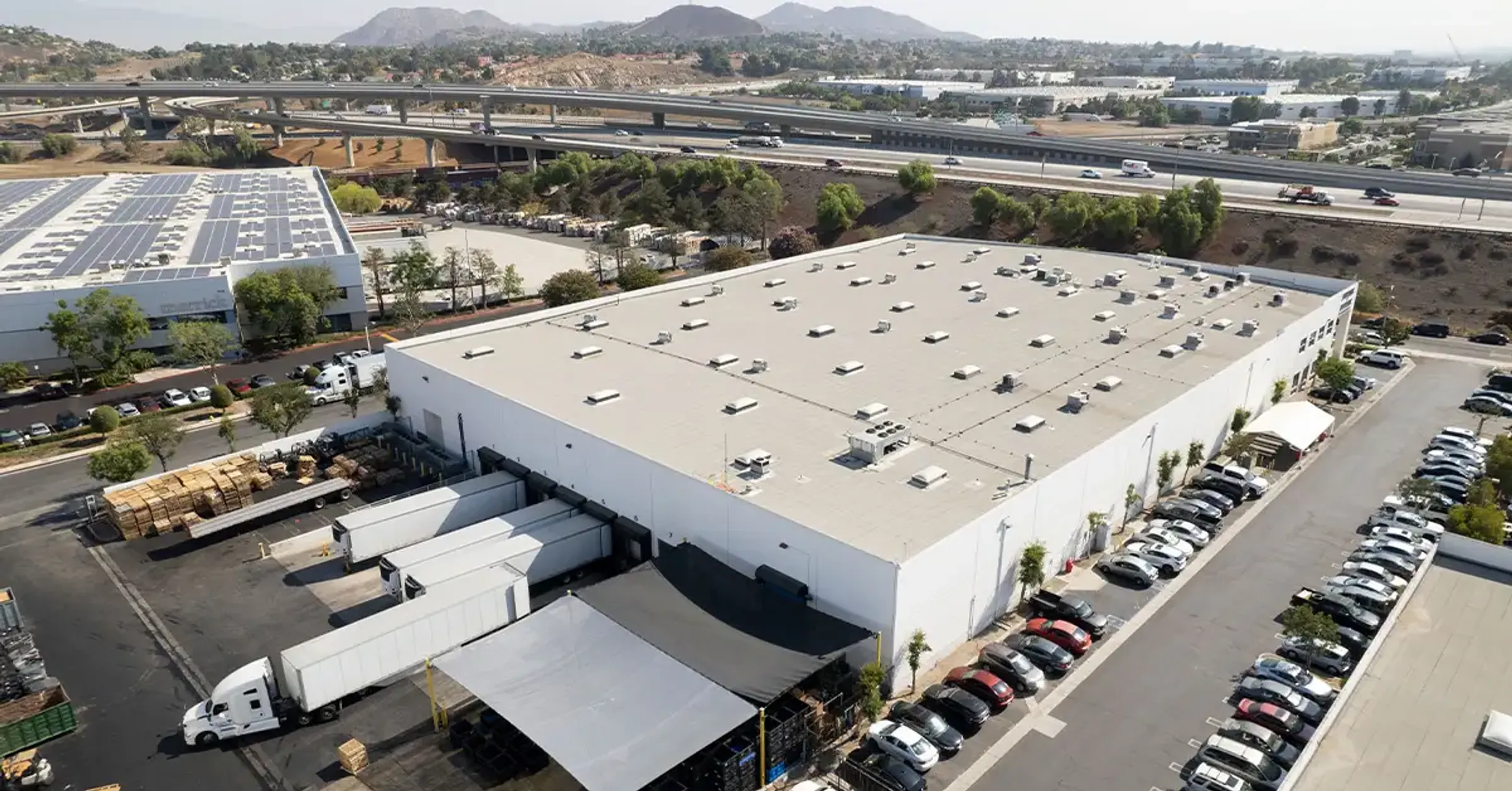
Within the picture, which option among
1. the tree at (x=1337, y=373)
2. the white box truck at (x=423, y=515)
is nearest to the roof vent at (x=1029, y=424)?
the white box truck at (x=423, y=515)

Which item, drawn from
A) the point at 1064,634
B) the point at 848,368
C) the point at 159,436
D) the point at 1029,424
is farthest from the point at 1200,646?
the point at 159,436

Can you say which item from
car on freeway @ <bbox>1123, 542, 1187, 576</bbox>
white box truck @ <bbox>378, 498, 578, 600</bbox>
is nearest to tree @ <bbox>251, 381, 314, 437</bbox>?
white box truck @ <bbox>378, 498, 578, 600</bbox>

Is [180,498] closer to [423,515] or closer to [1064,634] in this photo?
→ [423,515]

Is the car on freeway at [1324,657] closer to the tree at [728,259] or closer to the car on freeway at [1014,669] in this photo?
the car on freeway at [1014,669]

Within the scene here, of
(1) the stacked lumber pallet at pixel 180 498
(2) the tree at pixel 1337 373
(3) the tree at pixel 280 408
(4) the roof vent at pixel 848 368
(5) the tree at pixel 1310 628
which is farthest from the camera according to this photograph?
(2) the tree at pixel 1337 373

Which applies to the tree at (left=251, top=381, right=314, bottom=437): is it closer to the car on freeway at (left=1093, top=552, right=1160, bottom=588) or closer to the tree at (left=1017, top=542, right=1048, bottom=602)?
the tree at (left=1017, top=542, right=1048, bottom=602)
